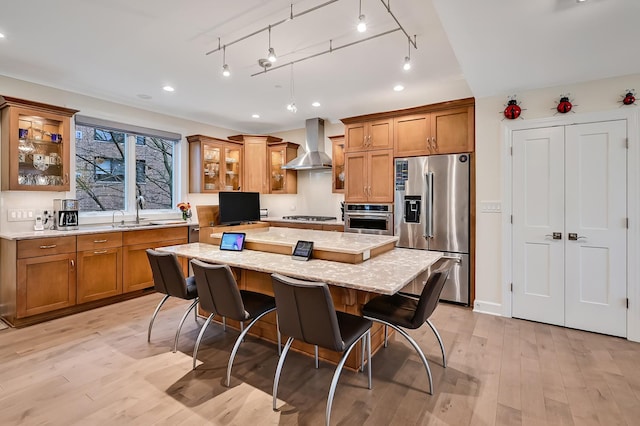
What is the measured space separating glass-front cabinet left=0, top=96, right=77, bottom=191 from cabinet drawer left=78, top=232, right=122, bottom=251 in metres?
0.67

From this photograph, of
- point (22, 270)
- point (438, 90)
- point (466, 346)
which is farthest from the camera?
point (438, 90)

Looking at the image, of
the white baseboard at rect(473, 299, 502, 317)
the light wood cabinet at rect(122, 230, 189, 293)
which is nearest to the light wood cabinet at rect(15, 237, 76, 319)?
the light wood cabinet at rect(122, 230, 189, 293)

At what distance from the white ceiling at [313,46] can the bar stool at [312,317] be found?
6.34 ft

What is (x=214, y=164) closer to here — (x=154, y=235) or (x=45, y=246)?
(x=154, y=235)

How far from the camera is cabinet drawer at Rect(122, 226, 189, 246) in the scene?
13.4 ft

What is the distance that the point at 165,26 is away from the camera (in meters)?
2.61

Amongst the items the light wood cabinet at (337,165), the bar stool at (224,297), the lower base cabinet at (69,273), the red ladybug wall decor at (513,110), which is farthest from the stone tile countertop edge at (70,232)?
the red ladybug wall decor at (513,110)

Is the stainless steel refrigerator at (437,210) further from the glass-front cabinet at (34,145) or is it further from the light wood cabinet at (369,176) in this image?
the glass-front cabinet at (34,145)

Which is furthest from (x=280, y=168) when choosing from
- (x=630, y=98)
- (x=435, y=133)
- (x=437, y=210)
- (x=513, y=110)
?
(x=630, y=98)

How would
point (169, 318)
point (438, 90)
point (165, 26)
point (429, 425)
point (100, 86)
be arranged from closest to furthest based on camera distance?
point (429, 425)
point (165, 26)
point (169, 318)
point (100, 86)
point (438, 90)

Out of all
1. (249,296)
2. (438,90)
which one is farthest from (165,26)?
(438,90)

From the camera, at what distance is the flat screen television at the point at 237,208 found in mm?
3492

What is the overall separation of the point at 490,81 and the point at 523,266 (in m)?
1.98

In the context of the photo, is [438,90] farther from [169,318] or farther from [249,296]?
[169,318]
